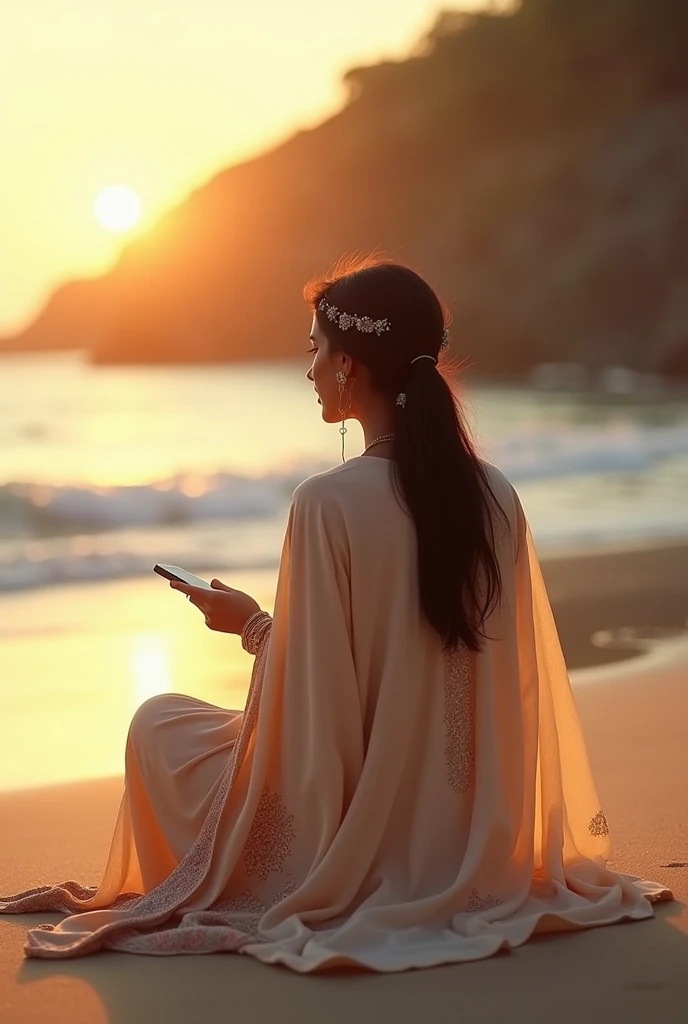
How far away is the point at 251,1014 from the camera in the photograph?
10.7 feet

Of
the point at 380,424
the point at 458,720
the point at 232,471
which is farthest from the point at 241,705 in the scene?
the point at 232,471

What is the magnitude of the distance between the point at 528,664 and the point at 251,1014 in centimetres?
112

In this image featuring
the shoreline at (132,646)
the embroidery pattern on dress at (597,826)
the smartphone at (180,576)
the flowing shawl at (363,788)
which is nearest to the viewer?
the flowing shawl at (363,788)

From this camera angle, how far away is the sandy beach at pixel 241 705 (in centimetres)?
332

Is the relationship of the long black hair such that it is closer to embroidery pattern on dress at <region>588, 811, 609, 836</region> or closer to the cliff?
embroidery pattern on dress at <region>588, 811, 609, 836</region>

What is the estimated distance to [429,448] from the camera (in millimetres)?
3613

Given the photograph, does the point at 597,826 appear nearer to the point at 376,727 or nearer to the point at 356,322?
the point at 376,727

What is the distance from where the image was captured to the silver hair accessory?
3.64 m

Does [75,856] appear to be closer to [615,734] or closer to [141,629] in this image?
[615,734]

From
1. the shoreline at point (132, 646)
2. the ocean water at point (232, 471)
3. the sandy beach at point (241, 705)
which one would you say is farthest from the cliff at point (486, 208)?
the sandy beach at point (241, 705)

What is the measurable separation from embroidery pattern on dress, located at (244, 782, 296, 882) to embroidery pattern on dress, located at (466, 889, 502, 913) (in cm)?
43

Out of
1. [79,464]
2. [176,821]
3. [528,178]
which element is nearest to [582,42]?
[528,178]

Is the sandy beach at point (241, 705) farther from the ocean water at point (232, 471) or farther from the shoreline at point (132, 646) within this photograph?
the ocean water at point (232, 471)

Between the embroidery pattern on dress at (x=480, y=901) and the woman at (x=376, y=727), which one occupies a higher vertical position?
the woman at (x=376, y=727)
